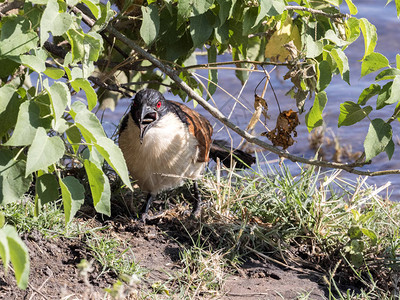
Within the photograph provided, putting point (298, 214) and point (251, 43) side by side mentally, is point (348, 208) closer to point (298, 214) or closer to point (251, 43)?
point (298, 214)

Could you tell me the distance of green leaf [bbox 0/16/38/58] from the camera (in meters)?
2.22

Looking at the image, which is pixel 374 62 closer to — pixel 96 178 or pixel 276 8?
pixel 276 8

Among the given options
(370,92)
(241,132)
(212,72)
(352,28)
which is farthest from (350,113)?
(212,72)

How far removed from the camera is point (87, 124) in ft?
7.07

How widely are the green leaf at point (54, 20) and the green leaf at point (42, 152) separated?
34cm

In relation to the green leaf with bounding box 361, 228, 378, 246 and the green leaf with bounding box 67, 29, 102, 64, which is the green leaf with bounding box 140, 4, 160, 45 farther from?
the green leaf with bounding box 361, 228, 378, 246

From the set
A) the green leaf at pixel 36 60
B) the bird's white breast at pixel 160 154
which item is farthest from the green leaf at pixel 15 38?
the bird's white breast at pixel 160 154

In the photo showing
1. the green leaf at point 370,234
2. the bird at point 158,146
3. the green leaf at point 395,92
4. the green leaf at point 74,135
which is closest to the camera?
the green leaf at point 74,135

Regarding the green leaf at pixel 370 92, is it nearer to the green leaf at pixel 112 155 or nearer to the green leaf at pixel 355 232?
the green leaf at pixel 355 232

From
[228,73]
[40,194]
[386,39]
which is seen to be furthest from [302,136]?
[40,194]

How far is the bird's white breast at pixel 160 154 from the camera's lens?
164 inches

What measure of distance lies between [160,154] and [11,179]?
189 cm

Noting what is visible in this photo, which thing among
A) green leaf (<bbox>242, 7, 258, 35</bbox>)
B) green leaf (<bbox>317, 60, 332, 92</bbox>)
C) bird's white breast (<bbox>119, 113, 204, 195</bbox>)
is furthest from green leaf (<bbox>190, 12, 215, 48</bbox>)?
bird's white breast (<bbox>119, 113, 204, 195</bbox>)

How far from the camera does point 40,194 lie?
239 cm
